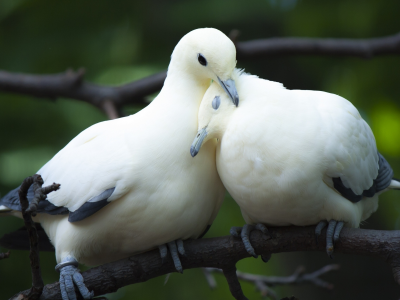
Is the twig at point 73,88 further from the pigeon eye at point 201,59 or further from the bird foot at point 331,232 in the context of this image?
the bird foot at point 331,232

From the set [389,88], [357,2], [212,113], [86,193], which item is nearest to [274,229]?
[212,113]

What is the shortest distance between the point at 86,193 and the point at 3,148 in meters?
2.22

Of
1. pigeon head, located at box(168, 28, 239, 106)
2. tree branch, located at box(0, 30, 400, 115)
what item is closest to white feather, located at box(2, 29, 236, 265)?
pigeon head, located at box(168, 28, 239, 106)

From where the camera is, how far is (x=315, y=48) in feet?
8.12

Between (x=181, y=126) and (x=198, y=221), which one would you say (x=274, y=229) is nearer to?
(x=198, y=221)

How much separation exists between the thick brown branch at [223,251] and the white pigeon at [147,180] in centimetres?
4

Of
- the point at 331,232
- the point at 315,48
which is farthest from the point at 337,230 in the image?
the point at 315,48

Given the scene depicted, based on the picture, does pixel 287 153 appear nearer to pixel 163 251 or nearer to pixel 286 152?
pixel 286 152

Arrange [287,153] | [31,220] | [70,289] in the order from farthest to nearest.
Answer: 1. [70,289]
2. [287,153]
3. [31,220]

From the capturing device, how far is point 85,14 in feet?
11.5

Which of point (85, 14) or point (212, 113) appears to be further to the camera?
point (85, 14)

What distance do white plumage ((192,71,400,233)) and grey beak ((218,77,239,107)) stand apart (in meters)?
0.03

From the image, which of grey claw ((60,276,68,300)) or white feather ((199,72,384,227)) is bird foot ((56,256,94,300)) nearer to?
A: grey claw ((60,276,68,300))

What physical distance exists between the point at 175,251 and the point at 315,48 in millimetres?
1556
